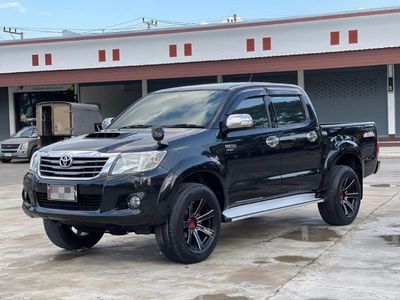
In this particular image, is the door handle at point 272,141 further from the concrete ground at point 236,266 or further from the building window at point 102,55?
the building window at point 102,55

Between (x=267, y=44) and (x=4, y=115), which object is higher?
(x=267, y=44)

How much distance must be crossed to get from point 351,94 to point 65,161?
80.4 feet

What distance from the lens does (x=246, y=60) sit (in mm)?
29016

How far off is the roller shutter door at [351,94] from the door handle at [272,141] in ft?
73.6

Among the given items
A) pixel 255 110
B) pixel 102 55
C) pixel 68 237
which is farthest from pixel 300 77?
pixel 68 237

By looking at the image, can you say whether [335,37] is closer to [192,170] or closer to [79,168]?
[192,170]

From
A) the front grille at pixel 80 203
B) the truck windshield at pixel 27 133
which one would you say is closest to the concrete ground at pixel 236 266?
the front grille at pixel 80 203

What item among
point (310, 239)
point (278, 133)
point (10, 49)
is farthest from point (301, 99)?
point (10, 49)

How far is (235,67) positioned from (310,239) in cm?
2213

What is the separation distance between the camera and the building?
27.8m

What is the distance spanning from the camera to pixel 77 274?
6121 millimetres

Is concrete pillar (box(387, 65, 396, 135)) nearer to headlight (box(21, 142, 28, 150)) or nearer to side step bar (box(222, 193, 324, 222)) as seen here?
headlight (box(21, 142, 28, 150))

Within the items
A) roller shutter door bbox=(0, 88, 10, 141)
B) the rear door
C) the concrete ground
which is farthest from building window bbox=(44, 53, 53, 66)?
the rear door

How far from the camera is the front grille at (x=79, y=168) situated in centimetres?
607
